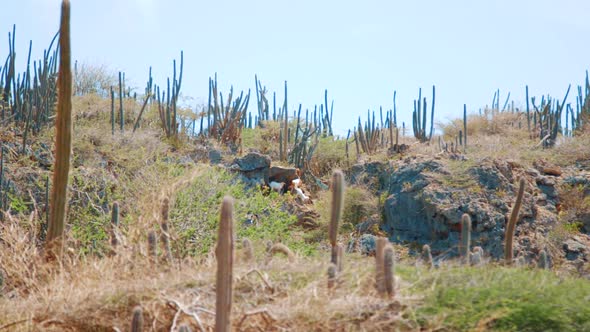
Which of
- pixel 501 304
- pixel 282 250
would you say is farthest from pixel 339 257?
pixel 501 304

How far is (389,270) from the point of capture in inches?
292

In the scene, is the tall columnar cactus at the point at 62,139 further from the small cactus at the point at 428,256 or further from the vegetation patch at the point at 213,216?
the small cactus at the point at 428,256

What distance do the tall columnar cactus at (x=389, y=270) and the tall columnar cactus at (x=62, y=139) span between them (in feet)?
14.8

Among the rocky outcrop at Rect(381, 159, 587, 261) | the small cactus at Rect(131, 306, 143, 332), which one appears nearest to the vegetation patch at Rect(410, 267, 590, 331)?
the small cactus at Rect(131, 306, 143, 332)

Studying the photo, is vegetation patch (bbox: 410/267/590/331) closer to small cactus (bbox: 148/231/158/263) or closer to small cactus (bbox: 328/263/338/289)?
small cactus (bbox: 328/263/338/289)

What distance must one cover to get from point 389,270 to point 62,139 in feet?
15.8

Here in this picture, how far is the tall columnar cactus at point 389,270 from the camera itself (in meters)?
7.37

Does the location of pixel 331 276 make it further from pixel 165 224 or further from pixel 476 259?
pixel 165 224

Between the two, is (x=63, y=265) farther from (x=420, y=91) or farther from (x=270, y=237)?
(x=420, y=91)

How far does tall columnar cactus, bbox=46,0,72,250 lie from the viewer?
10555 mm

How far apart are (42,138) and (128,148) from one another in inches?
78.3

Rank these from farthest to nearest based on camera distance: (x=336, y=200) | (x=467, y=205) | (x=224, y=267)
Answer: (x=467, y=205) → (x=336, y=200) → (x=224, y=267)

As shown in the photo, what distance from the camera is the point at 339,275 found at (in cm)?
779

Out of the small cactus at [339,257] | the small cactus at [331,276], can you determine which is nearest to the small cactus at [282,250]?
the small cactus at [339,257]
